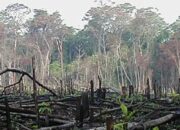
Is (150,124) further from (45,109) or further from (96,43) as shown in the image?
(96,43)

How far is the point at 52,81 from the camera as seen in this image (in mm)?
43688

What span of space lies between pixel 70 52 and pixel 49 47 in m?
4.51

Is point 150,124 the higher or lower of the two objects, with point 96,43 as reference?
lower

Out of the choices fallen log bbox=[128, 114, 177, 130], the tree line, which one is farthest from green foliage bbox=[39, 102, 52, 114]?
the tree line

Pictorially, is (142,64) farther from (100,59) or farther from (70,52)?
(70,52)

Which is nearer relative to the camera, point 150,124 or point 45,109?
point 150,124

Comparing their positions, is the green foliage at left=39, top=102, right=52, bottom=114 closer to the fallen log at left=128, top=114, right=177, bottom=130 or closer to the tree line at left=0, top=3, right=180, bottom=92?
the fallen log at left=128, top=114, right=177, bottom=130

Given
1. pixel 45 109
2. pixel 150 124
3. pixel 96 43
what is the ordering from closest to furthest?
pixel 150 124, pixel 45 109, pixel 96 43

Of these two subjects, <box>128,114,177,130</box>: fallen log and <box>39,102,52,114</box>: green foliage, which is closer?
<box>128,114,177,130</box>: fallen log

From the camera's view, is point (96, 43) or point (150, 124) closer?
point (150, 124)

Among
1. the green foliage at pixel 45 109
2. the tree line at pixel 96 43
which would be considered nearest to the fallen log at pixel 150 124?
the green foliage at pixel 45 109

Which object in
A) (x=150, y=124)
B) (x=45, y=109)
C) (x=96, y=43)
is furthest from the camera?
(x=96, y=43)

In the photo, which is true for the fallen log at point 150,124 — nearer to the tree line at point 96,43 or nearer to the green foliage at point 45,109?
the green foliage at point 45,109

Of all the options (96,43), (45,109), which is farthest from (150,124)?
(96,43)
